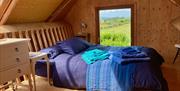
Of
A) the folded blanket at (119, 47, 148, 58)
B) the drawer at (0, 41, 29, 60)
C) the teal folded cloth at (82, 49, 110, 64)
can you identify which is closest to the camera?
the drawer at (0, 41, 29, 60)

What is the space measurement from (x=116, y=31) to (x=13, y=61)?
134 inches

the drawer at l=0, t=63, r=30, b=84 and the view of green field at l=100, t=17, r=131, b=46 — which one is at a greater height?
the view of green field at l=100, t=17, r=131, b=46

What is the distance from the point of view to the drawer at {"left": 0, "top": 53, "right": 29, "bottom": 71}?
2570 mm

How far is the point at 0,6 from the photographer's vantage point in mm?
3451

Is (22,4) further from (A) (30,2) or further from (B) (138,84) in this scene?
(B) (138,84)

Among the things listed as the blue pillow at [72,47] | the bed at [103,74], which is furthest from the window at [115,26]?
the bed at [103,74]

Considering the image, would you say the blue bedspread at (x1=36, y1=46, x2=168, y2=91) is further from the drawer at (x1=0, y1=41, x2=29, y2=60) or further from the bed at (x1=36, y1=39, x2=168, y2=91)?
the drawer at (x1=0, y1=41, x2=29, y2=60)

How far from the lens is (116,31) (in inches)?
218

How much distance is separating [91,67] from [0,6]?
193 centimetres

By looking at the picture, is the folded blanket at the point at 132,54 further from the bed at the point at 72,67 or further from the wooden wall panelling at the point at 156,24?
the wooden wall panelling at the point at 156,24

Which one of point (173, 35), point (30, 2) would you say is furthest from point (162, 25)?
point (30, 2)

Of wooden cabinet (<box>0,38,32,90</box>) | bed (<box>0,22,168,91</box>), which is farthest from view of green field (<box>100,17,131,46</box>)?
wooden cabinet (<box>0,38,32,90</box>)

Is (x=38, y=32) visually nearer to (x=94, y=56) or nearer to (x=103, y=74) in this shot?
(x=94, y=56)

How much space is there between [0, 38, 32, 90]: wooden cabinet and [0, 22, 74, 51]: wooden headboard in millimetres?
1017
